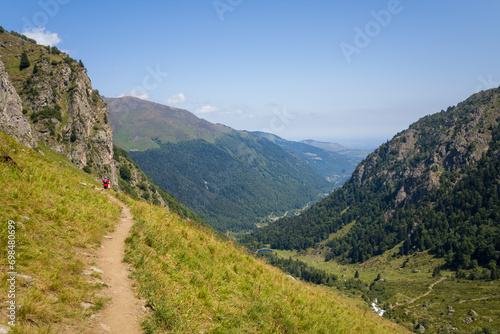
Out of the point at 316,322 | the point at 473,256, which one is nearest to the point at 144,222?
the point at 316,322

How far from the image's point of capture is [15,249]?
8.77m

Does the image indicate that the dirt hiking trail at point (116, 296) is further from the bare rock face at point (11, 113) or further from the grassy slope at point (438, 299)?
Answer: the grassy slope at point (438, 299)

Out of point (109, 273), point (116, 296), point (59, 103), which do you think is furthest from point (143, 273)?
point (59, 103)

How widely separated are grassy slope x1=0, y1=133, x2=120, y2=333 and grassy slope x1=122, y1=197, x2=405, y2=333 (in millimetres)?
2020

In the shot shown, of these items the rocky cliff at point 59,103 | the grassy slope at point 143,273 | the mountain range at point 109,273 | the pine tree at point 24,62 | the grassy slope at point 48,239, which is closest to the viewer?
the grassy slope at point 48,239

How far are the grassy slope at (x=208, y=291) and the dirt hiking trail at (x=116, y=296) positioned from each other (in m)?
0.40

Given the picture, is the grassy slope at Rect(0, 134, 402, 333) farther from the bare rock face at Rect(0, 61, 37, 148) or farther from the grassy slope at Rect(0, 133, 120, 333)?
the bare rock face at Rect(0, 61, 37, 148)

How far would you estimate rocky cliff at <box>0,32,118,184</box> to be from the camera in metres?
87.9

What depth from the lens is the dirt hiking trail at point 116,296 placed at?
299 inches

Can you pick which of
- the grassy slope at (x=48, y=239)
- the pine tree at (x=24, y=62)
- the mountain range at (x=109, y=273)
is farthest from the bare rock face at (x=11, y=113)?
the pine tree at (x=24, y=62)

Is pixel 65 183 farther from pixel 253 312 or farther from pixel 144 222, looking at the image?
pixel 253 312

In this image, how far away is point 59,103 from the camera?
103 m

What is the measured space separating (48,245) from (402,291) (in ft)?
554

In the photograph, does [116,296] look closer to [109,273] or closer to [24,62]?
[109,273]
